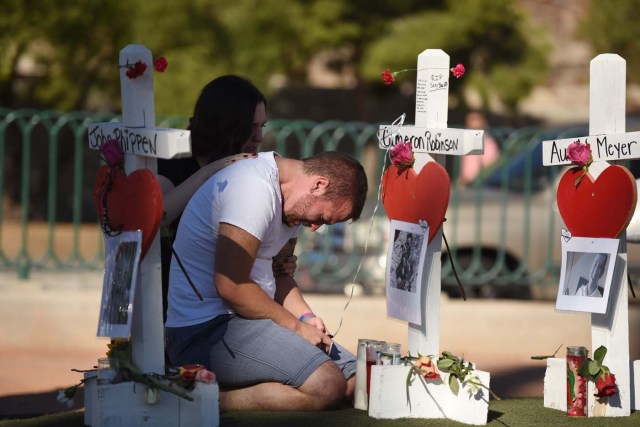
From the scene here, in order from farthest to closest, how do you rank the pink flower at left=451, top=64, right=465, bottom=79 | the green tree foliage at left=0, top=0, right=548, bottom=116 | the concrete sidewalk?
the green tree foliage at left=0, top=0, right=548, bottom=116
the concrete sidewalk
the pink flower at left=451, top=64, right=465, bottom=79

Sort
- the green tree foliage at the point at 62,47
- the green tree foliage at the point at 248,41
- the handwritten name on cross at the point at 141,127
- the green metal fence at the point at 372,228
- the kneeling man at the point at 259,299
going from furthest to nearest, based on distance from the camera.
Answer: the green tree foliage at the point at 248,41, the green tree foliage at the point at 62,47, the green metal fence at the point at 372,228, the kneeling man at the point at 259,299, the handwritten name on cross at the point at 141,127

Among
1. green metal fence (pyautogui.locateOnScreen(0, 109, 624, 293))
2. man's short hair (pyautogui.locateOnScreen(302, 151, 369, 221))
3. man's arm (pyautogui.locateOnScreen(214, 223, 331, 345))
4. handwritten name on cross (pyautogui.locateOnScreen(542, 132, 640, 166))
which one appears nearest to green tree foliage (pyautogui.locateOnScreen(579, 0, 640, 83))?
green metal fence (pyautogui.locateOnScreen(0, 109, 624, 293))

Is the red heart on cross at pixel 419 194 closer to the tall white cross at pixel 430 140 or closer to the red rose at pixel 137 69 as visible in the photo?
the tall white cross at pixel 430 140

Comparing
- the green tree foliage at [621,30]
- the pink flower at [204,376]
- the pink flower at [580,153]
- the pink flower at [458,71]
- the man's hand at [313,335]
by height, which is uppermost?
the green tree foliage at [621,30]

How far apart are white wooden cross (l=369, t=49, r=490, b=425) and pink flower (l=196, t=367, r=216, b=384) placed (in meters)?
0.59

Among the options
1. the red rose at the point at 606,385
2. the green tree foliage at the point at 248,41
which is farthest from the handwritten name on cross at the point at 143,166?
the green tree foliage at the point at 248,41

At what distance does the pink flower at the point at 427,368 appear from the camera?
12.7 ft

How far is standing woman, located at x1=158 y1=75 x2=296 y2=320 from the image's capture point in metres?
4.22

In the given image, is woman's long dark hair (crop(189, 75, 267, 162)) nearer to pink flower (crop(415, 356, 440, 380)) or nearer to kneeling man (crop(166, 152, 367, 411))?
kneeling man (crop(166, 152, 367, 411))

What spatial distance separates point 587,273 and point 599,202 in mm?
258

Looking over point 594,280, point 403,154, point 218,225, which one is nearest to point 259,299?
point 218,225

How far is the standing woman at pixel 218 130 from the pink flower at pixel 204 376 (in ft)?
2.14

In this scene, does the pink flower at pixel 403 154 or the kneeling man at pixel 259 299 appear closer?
the kneeling man at pixel 259 299

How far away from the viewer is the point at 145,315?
3.65m
